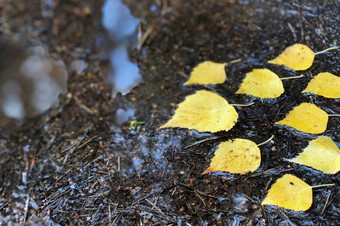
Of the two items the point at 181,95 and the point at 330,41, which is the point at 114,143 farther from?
the point at 330,41

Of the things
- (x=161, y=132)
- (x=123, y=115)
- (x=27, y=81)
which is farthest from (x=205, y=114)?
(x=27, y=81)

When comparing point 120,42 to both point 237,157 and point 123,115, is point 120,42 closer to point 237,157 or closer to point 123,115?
point 123,115

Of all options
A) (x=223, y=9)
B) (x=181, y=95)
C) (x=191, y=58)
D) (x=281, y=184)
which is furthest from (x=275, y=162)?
(x=223, y=9)

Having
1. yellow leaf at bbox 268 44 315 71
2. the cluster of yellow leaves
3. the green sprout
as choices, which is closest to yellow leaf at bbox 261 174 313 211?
the cluster of yellow leaves

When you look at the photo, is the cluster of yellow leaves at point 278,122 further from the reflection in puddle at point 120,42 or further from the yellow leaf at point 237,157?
the reflection in puddle at point 120,42

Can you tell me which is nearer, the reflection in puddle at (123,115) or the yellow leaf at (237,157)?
the yellow leaf at (237,157)

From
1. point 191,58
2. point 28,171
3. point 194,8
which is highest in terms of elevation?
point 194,8

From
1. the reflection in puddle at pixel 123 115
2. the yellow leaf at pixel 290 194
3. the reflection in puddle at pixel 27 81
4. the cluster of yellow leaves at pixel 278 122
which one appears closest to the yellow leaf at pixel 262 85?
the cluster of yellow leaves at pixel 278 122
